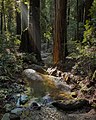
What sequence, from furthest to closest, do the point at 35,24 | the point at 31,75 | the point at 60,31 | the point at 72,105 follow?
the point at 35,24, the point at 60,31, the point at 31,75, the point at 72,105

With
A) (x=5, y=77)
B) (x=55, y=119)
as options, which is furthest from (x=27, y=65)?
(x=55, y=119)

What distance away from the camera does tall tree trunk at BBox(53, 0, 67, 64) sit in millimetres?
10586

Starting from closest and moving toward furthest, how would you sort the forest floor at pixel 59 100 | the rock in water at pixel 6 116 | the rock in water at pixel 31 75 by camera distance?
the rock in water at pixel 6 116
the forest floor at pixel 59 100
the rock in water at pixel 31 75

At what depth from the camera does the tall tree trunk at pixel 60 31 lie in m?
10.6

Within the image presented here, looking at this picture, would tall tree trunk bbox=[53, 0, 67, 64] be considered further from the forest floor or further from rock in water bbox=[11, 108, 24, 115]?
rock in water bbox=[11, 108, 24, 115]

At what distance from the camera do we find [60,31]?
10664 mm

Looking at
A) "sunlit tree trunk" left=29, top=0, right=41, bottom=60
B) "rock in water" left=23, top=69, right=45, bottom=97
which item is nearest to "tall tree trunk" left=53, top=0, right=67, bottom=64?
"rock in water" left=23, top=69, right=45, bottom=97

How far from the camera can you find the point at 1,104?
645 centimetres

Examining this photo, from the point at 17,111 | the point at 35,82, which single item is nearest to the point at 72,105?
the point at 17,111

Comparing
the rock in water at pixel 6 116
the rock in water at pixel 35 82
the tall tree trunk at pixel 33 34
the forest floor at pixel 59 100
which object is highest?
the tall tree trunk at pixel 33 34

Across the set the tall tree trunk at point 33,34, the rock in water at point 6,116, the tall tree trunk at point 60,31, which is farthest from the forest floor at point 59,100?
the tall tree trunk at point 33,34

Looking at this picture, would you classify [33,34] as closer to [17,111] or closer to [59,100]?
[59,100]

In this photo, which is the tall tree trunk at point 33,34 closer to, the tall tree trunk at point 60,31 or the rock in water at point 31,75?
the tall tree trunk at point 60,31

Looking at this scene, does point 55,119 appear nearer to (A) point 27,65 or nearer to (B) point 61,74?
(B) point 61,74
